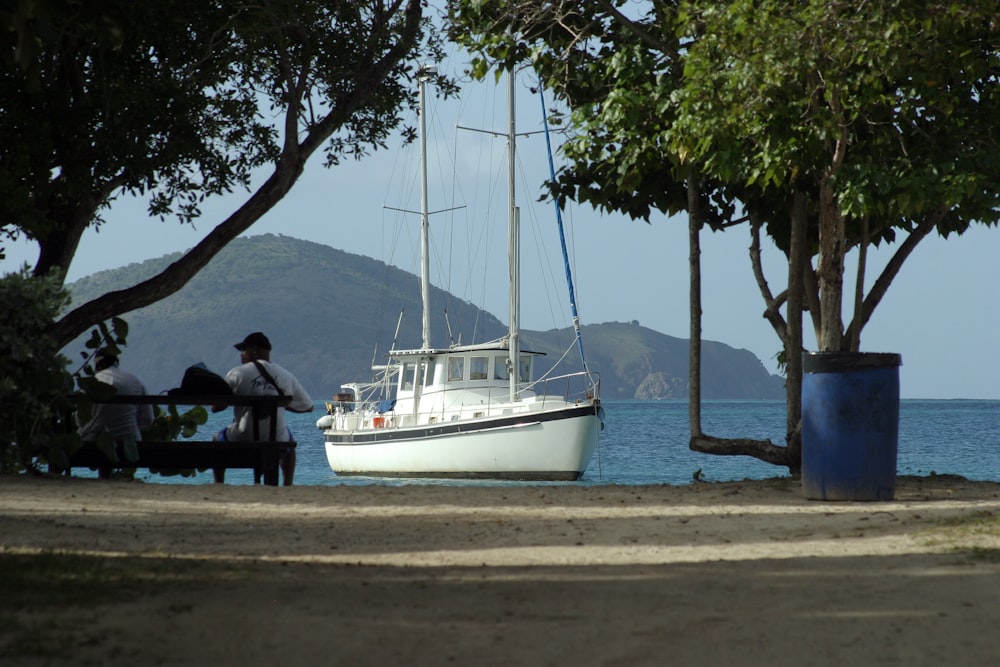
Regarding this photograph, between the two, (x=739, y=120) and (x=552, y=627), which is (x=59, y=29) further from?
→ (x=552, y=627)

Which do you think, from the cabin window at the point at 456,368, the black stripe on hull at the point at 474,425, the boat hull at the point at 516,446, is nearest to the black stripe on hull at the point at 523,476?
the boat hull at the point at 516,446

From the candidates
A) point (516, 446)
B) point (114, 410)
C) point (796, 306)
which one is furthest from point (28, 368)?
point (516, 446)

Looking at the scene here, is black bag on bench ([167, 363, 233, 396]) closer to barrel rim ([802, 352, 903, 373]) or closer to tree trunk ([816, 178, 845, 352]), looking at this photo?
barrel rim ([802, 352, 903, 373])

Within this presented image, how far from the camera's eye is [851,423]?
954 cm

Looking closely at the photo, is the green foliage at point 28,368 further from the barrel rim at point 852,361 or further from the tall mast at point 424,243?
the tall mast at point 424,243

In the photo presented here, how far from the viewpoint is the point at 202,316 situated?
18712 centimetres

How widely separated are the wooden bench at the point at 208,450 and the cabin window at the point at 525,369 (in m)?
17.1

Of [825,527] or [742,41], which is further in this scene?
[742,41]

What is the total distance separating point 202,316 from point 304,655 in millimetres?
189105

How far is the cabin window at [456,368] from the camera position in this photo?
91.3 feet

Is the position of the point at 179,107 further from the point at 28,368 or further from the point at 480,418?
the point at 480,418

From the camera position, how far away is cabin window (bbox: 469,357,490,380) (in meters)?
27.7

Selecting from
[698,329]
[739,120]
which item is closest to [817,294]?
[698,329]

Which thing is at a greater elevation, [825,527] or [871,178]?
[871,178]
